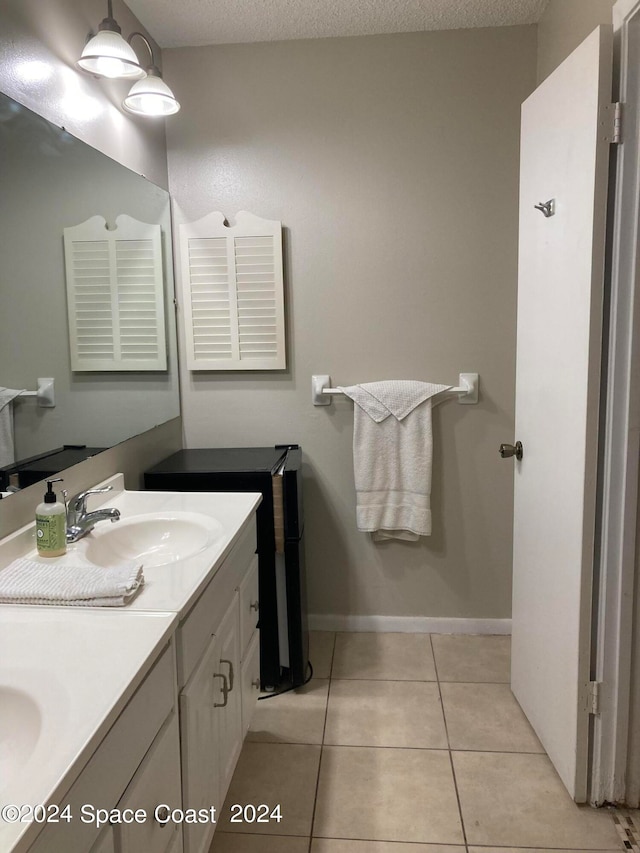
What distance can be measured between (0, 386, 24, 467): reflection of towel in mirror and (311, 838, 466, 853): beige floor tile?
4.09 feet

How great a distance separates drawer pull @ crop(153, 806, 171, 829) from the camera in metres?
1.11

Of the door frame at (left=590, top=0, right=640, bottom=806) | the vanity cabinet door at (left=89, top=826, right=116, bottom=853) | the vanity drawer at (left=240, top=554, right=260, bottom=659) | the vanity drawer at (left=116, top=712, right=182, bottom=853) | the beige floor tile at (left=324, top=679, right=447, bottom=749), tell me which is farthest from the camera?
the beige floor tile at (left=324, top=679, right=447, bottom=749)

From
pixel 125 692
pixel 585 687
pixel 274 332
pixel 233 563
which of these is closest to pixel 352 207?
pixel 274 332

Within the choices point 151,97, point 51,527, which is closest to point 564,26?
point 151,97

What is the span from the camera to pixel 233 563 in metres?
1.70

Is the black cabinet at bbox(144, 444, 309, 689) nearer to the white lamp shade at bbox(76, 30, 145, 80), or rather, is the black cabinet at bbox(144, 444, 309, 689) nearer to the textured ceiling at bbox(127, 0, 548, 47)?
the white lamp shade at bbox(76, 30, 145, 80)

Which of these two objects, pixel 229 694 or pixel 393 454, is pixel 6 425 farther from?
pixel 393 454

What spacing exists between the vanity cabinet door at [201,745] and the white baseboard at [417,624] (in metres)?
1.29

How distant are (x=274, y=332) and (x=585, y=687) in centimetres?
165

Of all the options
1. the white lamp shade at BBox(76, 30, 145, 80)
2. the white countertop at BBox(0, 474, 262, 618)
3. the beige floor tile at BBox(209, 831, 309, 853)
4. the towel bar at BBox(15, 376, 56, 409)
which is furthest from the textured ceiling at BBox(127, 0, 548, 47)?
the beige floor tile at BBox(209, 831, 309, 853)

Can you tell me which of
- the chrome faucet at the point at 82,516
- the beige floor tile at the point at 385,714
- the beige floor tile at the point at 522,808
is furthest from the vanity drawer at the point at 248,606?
the beige floor tile at the point at 522,808

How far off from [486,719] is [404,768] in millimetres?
392

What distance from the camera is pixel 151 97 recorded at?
79.7 inches

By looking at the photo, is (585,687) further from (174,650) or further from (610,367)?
(174,650)
